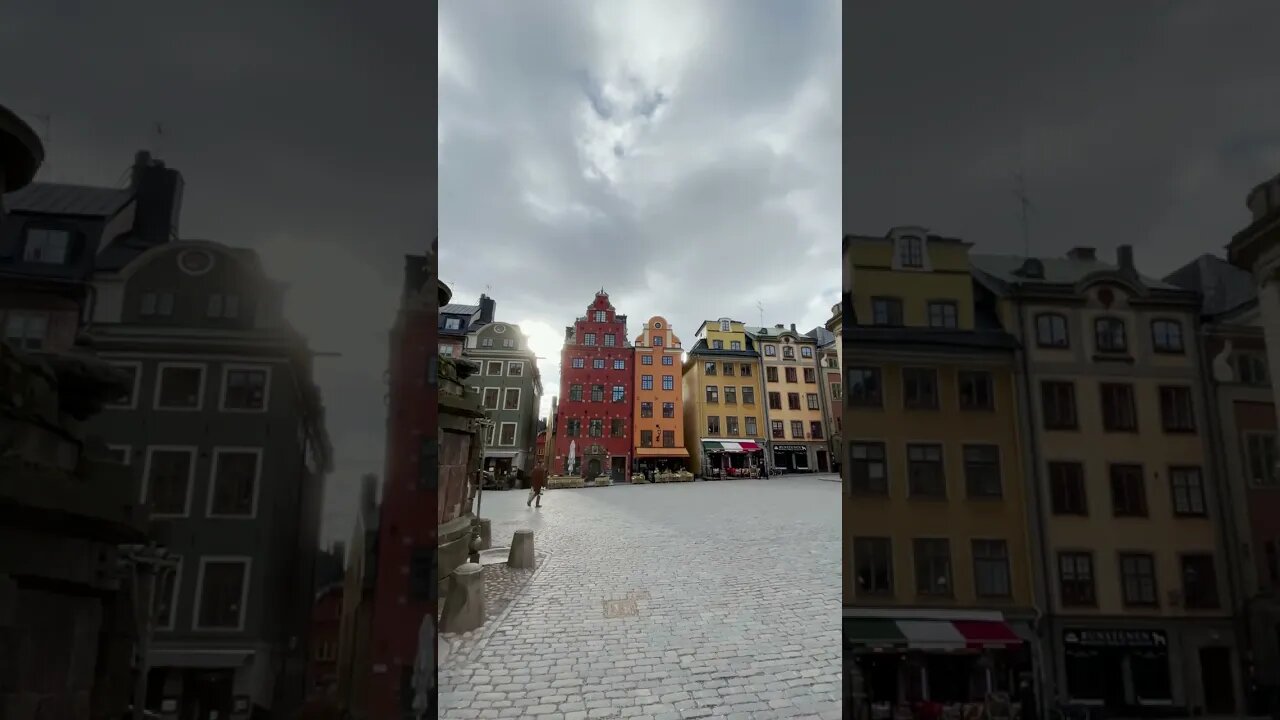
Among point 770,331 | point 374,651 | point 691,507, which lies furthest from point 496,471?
point 770,331

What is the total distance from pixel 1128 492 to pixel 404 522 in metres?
2.52

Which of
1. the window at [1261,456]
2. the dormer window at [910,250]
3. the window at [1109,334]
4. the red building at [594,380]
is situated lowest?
the window at [1261,456]

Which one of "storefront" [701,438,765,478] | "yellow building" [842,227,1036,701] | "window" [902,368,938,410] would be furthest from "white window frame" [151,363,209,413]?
"storefront" [701,438,765,478]

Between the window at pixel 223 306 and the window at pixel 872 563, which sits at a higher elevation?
the window at pixel 223 306

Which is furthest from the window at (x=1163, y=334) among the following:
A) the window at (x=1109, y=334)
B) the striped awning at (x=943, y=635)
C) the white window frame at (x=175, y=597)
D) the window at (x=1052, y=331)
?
the white window frame at (x=175, y=597)

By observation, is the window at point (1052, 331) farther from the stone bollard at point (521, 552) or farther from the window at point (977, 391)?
the stone bollard at point (521, 552)

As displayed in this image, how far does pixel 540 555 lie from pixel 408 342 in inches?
234

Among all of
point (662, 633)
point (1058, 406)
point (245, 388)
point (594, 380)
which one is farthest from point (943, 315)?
point (594, 380)

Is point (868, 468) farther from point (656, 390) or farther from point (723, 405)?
point (723, 405)

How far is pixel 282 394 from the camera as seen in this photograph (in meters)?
1.64

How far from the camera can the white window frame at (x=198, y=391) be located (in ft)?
4.88

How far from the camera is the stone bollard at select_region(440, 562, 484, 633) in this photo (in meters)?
4.37

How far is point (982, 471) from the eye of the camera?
5.64 ft

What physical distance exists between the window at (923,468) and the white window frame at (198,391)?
2.26 meters
